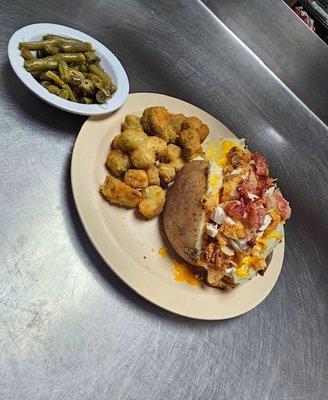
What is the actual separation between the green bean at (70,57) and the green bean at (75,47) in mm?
19

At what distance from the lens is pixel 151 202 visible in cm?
127

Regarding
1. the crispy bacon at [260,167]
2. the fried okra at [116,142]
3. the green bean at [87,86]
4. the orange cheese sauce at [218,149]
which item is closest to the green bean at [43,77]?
the green bean at [87,86]

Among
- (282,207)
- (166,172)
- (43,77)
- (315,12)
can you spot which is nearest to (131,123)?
(166,172)

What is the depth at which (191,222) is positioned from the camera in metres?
1.21

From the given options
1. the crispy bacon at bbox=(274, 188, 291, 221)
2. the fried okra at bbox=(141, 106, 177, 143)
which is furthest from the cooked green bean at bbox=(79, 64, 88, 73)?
the crispy bacon at bbox=(274, 188, 291, 221)

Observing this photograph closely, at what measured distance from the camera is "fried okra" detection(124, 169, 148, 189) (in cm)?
128

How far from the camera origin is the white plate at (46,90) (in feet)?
3.93

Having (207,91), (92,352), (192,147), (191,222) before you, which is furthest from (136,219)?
(207,91)

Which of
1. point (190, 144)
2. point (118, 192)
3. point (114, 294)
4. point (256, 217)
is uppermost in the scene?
point (256, 217)

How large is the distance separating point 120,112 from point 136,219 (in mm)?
350

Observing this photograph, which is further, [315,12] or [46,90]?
[315,12]

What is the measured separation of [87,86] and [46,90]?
0.13m

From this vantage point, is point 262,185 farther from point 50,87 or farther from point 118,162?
point 50,87

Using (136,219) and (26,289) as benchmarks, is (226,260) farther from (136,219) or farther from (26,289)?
(26,289)
